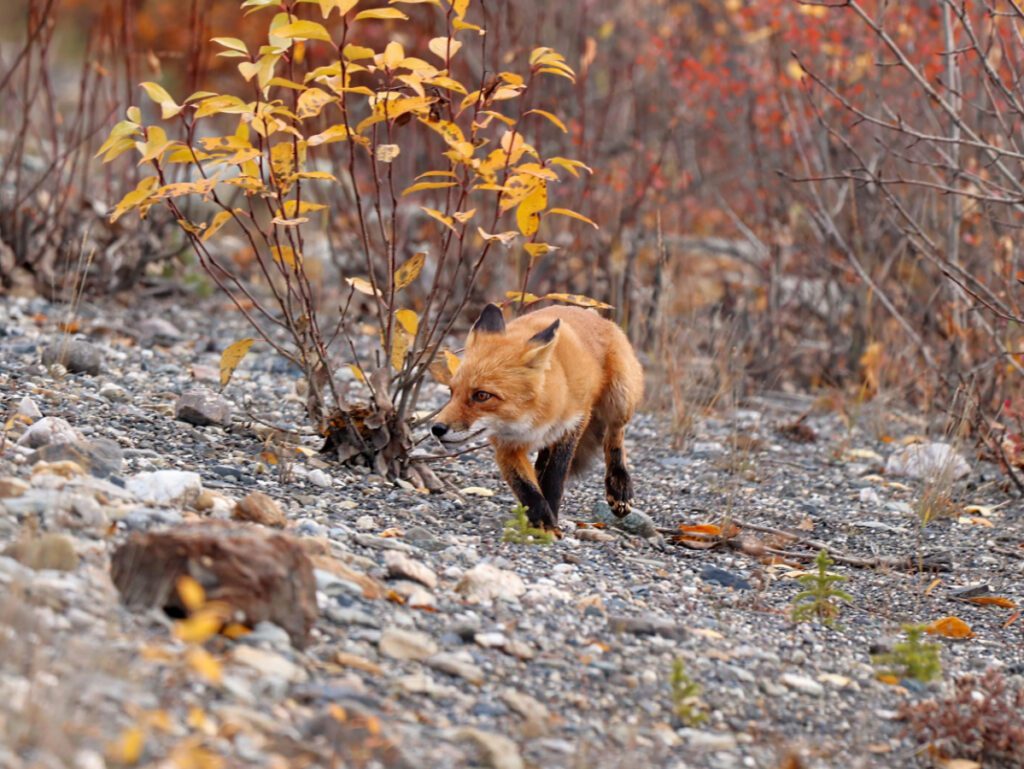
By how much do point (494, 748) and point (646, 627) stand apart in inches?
40.8

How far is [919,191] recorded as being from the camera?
29.6 ft

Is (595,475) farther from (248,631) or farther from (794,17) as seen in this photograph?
(794,17)

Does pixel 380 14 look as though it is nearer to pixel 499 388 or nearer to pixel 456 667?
pixel 499 388

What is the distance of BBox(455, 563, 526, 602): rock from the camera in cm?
408

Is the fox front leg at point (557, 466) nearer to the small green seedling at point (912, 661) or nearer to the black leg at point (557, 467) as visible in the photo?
the black leg at point (557, 467)

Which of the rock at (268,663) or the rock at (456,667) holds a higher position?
the rock at (268,663)

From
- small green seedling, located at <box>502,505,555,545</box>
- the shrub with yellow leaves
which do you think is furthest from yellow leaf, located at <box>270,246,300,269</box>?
small green seedling, located at <box>502,505,555,545</box>

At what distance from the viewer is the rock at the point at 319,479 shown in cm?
511

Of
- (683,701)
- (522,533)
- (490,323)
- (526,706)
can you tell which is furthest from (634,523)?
(526,706)

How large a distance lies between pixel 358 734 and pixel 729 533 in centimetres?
269

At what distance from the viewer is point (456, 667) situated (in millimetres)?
3541

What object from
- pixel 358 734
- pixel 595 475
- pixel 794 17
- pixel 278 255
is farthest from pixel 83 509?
pixel 794 17

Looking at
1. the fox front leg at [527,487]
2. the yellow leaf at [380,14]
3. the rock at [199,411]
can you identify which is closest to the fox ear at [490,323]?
the fox front leg at [527,487]

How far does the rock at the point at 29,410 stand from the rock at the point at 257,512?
1263 millimetres
